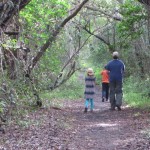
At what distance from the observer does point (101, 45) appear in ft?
115

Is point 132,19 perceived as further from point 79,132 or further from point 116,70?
point 79,132

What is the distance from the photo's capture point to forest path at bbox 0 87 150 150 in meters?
8.45

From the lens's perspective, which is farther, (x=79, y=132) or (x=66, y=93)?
(x=66, y=93)

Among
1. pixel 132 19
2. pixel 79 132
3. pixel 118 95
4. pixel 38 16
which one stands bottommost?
pixel 79 132

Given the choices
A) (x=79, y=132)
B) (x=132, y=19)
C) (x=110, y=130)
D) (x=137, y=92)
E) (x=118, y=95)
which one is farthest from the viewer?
(x=137, y=92)

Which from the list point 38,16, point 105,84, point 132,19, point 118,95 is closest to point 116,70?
point 118,95

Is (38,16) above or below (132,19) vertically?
above

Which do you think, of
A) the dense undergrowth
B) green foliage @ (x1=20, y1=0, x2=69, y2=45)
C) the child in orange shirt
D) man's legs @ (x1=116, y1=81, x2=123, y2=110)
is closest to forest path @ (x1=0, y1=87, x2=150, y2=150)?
man's legs @ (x1=116, y1=81, x2=123, y2=110)

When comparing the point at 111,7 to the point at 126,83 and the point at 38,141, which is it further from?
the point at 38,141

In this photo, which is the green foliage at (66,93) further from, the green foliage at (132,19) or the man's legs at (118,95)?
the green foliage at (132,19)

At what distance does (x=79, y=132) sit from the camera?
1037 centimetres

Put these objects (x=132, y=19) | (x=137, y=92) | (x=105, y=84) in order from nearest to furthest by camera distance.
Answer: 1. (x=132, y=19)
2. (x=105, y=84)
3. (x=137, y=92)

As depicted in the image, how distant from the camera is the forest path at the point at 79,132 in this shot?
8.45 metres

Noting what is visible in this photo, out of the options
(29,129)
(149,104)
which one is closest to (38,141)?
(29,129)
